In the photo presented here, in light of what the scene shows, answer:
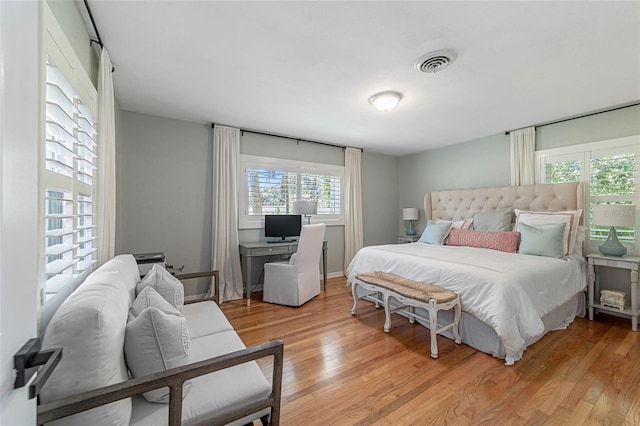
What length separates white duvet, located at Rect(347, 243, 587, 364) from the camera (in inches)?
84.7

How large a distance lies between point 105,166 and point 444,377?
118 inches

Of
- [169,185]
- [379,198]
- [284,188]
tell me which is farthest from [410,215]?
[169,185]

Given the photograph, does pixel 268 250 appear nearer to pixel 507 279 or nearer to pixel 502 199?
pixel 507 279

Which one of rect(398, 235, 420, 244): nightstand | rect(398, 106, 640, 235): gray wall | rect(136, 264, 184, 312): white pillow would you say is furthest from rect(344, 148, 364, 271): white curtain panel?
rect(136, 264, 184, 312): white pillow

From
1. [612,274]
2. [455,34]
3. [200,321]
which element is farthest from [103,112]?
[612,274]

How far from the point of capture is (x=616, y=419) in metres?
1.58

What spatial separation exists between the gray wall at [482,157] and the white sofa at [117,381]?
175 inches

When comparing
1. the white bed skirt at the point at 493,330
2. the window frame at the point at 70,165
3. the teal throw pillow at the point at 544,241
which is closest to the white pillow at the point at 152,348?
the window frame at the point at 70,165

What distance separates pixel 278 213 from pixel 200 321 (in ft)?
8.32

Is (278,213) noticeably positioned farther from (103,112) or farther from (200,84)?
(103,112)

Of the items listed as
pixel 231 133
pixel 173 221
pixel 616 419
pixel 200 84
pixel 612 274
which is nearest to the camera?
pixel 616 419

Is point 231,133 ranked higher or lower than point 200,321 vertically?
higher

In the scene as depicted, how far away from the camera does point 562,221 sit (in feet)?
10.4

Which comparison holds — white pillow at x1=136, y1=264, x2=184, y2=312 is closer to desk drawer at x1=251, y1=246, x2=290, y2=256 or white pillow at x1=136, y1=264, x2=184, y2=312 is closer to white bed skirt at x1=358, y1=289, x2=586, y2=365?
desk drawer at x1=251, y1=246, x2=290, y2=256
